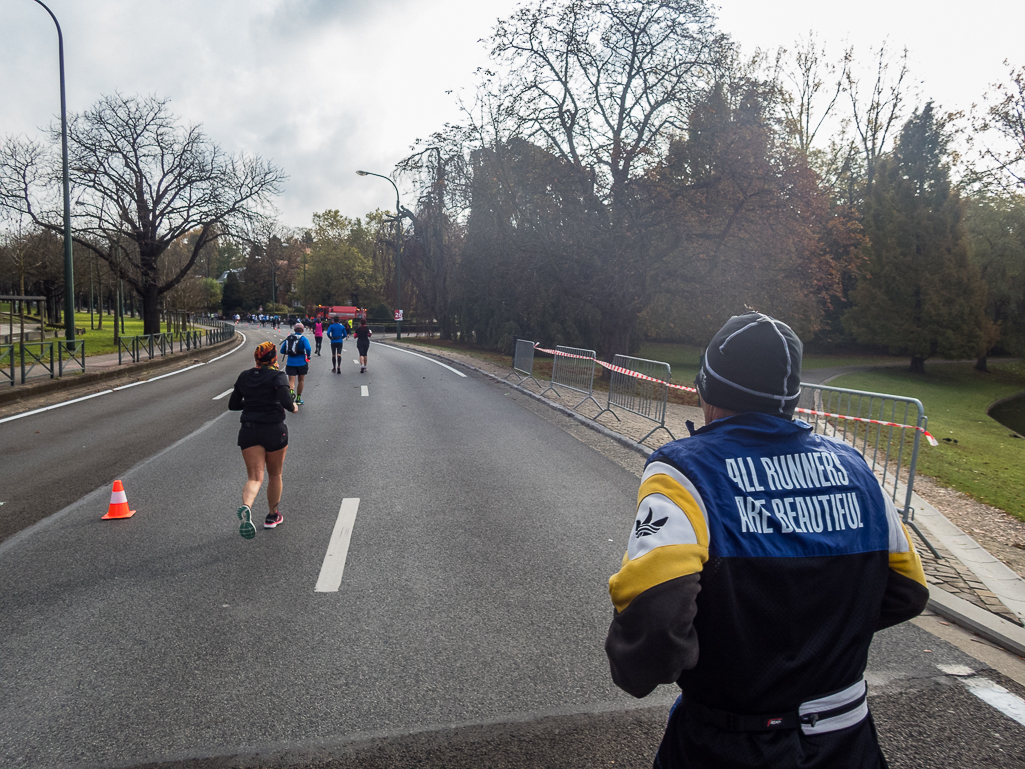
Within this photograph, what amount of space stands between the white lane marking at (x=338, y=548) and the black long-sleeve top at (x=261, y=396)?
116 cm

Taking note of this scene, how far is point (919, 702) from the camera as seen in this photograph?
349 centimetres

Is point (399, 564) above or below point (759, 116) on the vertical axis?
below

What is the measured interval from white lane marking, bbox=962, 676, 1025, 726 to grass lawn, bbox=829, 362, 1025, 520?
5.06 meters

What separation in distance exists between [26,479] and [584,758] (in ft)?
26.0

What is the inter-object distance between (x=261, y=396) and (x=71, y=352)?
1739 cm

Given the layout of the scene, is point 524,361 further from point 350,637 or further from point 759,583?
point 759,583

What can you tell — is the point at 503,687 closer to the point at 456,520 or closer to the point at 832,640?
the point at 832,640

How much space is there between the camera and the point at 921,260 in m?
40.0

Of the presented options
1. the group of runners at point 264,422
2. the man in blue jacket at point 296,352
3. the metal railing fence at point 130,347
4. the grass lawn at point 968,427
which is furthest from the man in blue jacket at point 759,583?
the metal railing fence at point 130,347

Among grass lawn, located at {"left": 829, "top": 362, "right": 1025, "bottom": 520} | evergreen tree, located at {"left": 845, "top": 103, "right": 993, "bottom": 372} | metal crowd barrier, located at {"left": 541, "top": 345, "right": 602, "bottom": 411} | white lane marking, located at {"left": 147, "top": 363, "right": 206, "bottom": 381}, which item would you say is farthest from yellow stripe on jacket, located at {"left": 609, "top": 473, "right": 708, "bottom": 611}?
evergreen tree, located at {"left": 845, "top": 103, "right": 993, "bottom": 372}

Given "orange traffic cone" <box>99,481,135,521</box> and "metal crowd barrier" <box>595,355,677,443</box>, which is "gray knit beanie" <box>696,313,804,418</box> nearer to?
"orange traffic cone" <box>99,481,135,521</box>

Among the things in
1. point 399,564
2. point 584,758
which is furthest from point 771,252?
point 584,758

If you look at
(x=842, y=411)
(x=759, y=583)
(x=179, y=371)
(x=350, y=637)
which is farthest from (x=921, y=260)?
(x=759, y=583)

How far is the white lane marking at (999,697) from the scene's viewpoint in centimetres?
341
